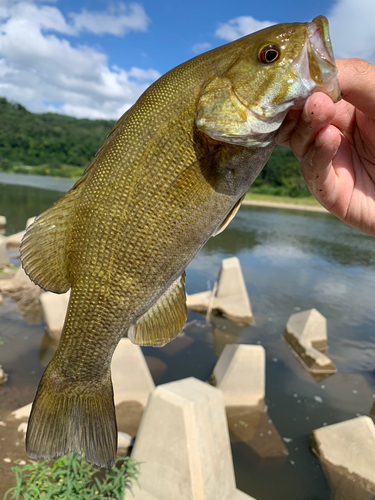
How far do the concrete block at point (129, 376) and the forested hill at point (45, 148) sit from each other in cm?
6596

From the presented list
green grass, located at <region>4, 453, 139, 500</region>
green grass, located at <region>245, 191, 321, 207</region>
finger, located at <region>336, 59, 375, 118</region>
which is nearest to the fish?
finger, located at <region>336, 59, 375, 118</region>

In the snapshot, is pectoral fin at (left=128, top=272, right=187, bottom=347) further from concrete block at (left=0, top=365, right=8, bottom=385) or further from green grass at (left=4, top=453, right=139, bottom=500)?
concrete block at (left=0, top=365, right=8, bottom=385)

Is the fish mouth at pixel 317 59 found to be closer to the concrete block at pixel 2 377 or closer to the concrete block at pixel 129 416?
the concrete block at pixel 129 416

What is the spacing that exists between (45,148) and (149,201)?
99517mm

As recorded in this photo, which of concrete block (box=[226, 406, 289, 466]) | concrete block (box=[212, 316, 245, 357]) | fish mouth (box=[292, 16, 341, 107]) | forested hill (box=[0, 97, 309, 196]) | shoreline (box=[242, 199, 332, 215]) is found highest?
forested hill (box=[0, 97, 309, 196])

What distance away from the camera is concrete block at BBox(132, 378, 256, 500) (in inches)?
142

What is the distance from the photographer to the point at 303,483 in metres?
5.59

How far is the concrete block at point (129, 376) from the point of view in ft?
19.7

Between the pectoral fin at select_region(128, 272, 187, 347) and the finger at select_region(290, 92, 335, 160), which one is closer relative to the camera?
the finger at select_region(290, 92, 335, 160)

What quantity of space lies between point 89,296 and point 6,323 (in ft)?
28.7

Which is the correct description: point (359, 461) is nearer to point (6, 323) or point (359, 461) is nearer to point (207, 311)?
point (207, 311)

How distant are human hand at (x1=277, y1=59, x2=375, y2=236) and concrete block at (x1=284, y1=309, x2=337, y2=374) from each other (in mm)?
7341

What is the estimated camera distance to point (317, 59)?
58.8 inches

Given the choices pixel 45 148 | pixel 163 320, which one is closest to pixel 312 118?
pixel 163 320
